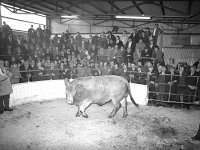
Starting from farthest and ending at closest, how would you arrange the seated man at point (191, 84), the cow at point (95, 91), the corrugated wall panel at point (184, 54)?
the corrugated wall panel at point (184, 54)
the seated man at point (191, 84)
the cow at point (95, 91)

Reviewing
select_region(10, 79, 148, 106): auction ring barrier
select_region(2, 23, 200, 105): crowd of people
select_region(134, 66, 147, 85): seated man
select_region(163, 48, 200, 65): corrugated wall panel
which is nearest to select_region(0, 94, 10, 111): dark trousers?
select_region(10, 79, 148, 106): auction ring barrier

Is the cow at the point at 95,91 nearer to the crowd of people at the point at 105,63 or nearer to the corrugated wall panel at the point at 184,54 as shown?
the crowd of people at the point at 105,63

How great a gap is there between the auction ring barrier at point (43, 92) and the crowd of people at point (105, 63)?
436 millimetres

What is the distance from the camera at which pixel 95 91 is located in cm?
687

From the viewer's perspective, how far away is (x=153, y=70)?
878 centimetres

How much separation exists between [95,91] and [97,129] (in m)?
1.57

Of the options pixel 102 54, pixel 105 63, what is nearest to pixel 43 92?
pixel 105 63

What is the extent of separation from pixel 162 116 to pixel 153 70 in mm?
2614

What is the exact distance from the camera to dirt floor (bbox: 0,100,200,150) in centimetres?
494

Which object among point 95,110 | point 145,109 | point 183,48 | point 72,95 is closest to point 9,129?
point 72,95

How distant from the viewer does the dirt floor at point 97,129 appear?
194 inches

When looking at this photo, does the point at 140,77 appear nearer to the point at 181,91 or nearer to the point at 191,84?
the point at 181,91

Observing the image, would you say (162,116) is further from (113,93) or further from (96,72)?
(96,72)

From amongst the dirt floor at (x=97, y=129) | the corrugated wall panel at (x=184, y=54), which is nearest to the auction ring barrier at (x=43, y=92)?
the dirt floor at (x=97, y=129)
